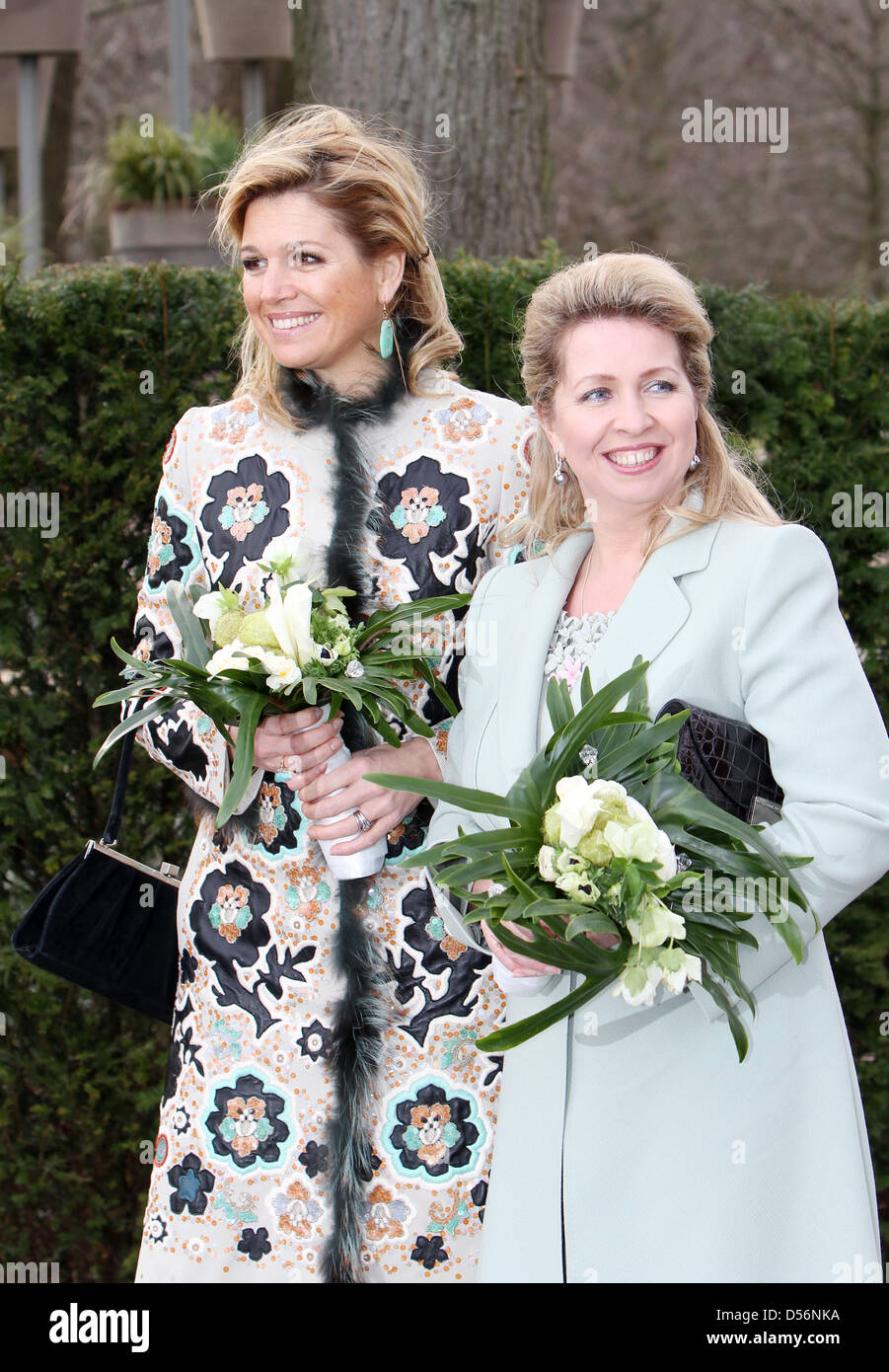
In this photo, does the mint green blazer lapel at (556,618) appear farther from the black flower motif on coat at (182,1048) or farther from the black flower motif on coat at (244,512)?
the black flower motif on coat at (182,1048)

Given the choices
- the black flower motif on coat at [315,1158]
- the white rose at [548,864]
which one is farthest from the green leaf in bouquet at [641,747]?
the black flower motif on coat at [315,1158]

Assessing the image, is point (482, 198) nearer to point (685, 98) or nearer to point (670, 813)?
point (670, 813)

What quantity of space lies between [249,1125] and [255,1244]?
0.70ft

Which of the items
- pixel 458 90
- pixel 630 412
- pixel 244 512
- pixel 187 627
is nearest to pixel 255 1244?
pixel 187 627

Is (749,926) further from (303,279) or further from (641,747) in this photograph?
(303,279)

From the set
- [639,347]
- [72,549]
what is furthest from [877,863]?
[72,549]

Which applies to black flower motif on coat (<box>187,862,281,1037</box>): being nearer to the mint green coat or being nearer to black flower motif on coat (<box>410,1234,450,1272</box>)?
black flower motif on coat (<box>410,1234,450,1272</box>)

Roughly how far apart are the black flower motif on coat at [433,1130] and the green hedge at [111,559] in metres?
1.20

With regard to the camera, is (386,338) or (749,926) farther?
(386,338)

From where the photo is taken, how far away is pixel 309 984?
2.77 meters

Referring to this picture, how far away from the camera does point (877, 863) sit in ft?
7.17

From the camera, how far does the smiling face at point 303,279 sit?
2.71m

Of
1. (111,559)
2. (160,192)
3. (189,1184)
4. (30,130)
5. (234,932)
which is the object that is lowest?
(189,1184)

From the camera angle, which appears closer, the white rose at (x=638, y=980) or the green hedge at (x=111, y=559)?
the white rose at (x=638, y=980)
